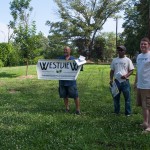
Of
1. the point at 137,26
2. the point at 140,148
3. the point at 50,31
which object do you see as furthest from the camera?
the point at 50,31

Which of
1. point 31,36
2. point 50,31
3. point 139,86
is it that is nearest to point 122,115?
point 139,86

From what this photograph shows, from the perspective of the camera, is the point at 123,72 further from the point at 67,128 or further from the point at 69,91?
the point at 67,128

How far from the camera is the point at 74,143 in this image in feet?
22.0

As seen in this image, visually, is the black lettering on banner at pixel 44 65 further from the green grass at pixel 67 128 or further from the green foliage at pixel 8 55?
the green foliage at pixel 8 55

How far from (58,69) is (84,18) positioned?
6348 cm

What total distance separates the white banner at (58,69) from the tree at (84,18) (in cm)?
6025

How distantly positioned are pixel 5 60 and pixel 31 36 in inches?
804

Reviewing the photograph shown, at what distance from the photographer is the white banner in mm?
10470

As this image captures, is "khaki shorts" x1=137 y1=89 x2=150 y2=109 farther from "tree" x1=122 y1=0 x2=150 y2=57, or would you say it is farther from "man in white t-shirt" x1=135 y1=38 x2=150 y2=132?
"tree" x1=122 y1=0 x2=150 y2=57

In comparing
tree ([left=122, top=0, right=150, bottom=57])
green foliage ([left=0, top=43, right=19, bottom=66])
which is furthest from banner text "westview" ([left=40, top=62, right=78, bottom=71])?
tree ([left=122, top=0, right=150, bottom=57])

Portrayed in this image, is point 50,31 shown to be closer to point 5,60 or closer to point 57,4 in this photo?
point 57,4

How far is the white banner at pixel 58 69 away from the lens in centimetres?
1047

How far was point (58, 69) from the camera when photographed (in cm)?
1102

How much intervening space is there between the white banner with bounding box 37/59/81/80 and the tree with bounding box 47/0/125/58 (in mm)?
60247
